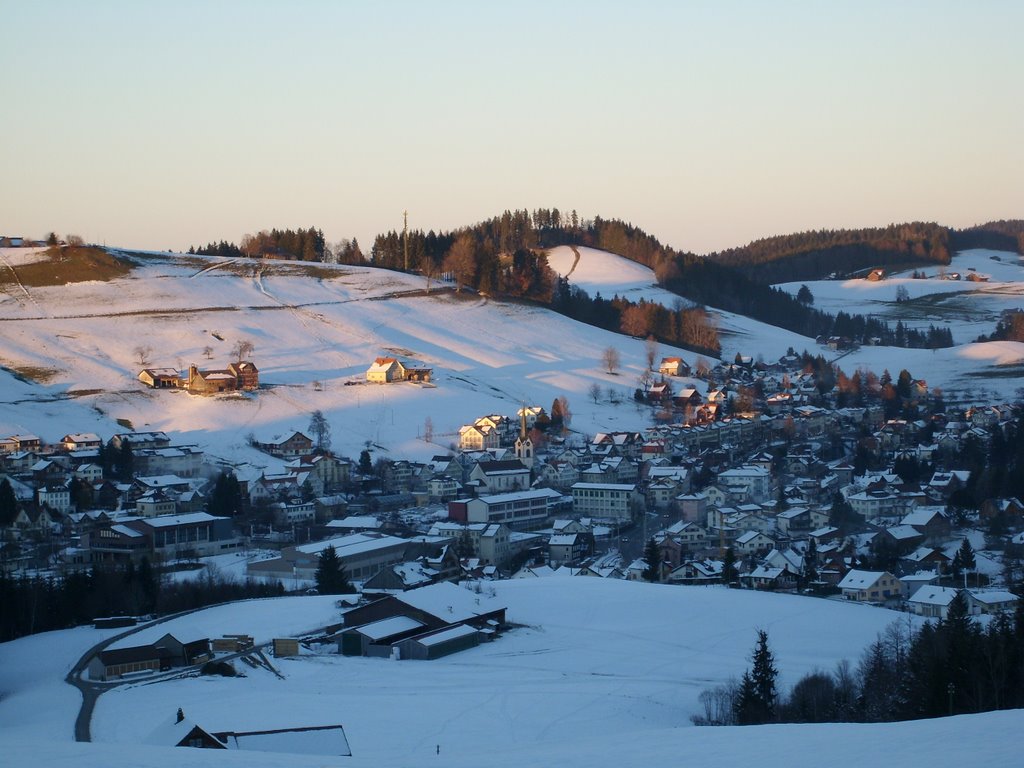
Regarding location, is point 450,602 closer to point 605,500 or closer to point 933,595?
point 933,595

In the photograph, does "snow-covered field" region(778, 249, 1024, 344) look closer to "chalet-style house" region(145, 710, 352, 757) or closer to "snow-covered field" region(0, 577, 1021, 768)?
"snow-covered field" region(0, 577, 1021, 768)

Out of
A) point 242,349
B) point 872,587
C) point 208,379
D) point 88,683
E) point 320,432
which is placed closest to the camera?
point 88,683

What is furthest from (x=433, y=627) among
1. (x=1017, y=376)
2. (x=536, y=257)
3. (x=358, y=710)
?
(x=536, y=257)

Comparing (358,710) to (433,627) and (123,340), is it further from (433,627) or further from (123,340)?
(123,340)

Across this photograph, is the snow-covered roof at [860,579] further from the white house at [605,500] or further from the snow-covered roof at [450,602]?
the white house at [605,500]

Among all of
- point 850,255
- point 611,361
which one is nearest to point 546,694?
point 611,361

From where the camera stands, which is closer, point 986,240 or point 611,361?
point 611,361
